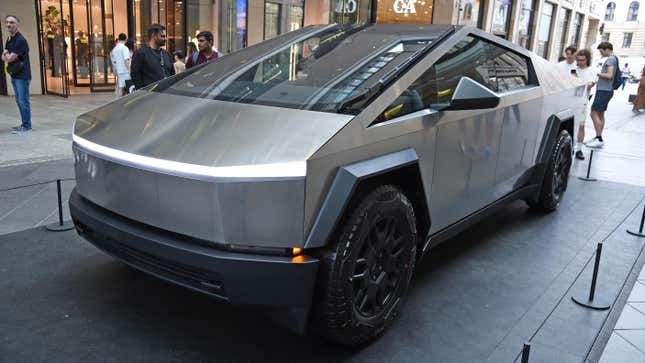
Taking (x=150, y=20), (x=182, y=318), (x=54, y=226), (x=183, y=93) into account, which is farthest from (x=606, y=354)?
(x=150, y=20)

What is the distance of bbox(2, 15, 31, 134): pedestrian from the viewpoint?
836cm

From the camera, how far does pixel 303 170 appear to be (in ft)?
7.32

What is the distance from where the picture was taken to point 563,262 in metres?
4.05

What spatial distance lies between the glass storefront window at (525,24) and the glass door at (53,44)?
72.7ft

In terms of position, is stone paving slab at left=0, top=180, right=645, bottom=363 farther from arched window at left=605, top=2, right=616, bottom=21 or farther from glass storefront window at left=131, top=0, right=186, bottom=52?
arched window at left=605, top=2, right=616, bottom=21

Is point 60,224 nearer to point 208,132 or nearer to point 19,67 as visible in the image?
point 208,132

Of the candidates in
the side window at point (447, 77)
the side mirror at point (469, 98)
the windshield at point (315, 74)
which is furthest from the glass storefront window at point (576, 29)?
the side mirror at point (469, 98)

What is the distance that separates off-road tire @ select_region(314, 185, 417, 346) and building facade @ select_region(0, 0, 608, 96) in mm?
12485

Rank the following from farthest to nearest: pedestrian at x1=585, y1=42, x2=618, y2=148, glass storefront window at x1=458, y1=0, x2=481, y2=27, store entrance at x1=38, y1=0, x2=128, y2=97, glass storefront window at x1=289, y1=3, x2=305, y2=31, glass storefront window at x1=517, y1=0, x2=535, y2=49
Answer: glass storefront window at x1=517, y1=0, x2=535, y2=49 → glass storefront window at x1=458, y1=0, x2=481, y2=27 → glass storefront window at x1=289, y1=3, x2=305, y2=31 → store entrance at x1=38, y1=0, x2=128, y2=97 → pedestrian at x1=585, y1=42, x2=618, y2=148

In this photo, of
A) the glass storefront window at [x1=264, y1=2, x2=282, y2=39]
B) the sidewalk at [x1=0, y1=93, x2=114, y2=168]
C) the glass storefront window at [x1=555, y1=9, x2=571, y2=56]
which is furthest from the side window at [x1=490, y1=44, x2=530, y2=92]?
the glass storefront window at [x1=555, y1=9, x2=571, y2=56]

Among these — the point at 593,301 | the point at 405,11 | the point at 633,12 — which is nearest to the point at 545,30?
the point at 405,11

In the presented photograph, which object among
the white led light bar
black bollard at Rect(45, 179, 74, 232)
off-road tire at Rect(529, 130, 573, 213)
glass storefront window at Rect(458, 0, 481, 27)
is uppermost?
glass storefront window at Rect(458, 0, 481, 27)

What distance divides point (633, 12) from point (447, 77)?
83622mm

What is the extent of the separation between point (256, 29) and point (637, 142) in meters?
11.3
